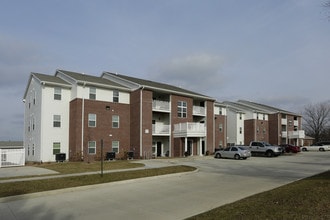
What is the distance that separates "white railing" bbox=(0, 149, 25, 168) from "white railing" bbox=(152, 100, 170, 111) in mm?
14909

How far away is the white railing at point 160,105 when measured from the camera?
124 ft

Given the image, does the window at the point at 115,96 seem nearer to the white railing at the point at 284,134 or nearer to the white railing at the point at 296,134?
the white railing at the point at 284,134

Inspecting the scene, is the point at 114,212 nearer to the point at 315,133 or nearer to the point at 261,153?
the point at 261,153

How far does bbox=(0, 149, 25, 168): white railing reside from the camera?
27.2 metres

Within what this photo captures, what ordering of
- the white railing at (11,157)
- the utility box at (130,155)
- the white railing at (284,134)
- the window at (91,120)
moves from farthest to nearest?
1. the white railing at (284,134)
2. the utility box at (130,155)
3. the window at (91,120)
4. the white railing at (11,157)

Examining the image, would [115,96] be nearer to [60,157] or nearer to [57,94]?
[57,94]

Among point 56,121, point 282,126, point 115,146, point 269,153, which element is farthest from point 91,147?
point 282,126

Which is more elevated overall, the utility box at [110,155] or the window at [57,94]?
the window at [57,94]

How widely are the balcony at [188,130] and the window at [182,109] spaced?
6.68ft

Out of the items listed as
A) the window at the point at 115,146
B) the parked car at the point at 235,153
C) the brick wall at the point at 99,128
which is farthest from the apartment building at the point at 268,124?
the window at the point at 115,146

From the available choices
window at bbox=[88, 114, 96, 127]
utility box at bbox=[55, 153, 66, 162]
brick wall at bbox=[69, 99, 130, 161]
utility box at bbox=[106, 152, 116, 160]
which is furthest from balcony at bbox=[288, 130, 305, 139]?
utility box at bbox=[55, 153, 66, 162]

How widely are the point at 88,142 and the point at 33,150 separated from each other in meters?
5.93

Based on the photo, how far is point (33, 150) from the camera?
3384cm

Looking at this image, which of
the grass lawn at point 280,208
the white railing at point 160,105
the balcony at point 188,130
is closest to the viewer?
the grass lawn at point 280,208
